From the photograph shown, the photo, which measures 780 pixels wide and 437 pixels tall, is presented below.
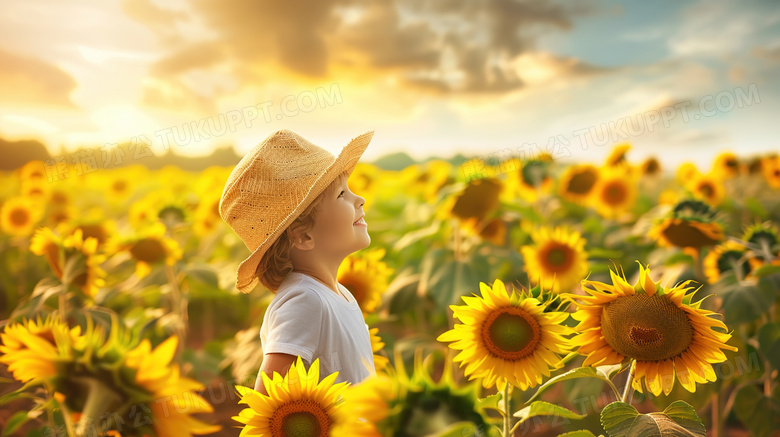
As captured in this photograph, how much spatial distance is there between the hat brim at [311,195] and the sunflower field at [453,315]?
31 cm

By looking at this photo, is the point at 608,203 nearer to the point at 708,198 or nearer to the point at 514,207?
the point at 708,198

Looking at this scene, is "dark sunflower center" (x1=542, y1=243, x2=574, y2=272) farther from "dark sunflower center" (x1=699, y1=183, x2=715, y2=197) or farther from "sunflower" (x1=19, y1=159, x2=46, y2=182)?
"sunflower" (x1=19, y1=159, x2=46, y2=182)

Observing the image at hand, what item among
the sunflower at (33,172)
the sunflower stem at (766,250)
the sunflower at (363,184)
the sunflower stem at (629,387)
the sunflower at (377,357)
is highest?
the sunflower at (33,172)

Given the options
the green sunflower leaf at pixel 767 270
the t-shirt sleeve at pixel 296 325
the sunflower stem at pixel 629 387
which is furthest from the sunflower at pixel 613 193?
the t-shirt sleeve at pixel 296 325

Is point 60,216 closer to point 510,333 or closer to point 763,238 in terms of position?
point 510,333

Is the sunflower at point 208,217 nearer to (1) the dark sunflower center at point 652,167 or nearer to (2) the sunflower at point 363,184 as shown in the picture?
(2) the sunflower at point 363,184

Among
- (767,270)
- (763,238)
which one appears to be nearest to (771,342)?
(767,270)

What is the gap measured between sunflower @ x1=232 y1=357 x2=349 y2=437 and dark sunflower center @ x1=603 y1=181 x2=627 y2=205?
317 centimetres

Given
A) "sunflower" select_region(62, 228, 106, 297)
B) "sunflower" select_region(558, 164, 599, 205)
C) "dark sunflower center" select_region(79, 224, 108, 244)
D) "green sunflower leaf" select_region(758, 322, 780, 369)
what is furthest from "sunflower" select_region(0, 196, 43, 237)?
"green sunflower leaf" select_region(758, 322, 780, 369)

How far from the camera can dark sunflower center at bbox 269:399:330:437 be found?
0.87 m

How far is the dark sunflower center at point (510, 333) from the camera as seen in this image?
39.6 inches

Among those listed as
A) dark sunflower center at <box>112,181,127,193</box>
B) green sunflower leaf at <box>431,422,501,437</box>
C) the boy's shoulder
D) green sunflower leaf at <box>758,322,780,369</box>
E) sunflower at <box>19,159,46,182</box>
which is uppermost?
sunflower at <box>19,159,46,182</box>

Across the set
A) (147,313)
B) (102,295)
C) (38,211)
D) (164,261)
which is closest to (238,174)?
(164,261)

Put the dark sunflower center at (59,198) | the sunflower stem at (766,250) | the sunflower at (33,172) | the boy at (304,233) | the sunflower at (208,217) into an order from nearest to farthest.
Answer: the boy at (304,233) < the sunflower stem at (766,250) < the sunflower at (208,217) < the dark sunflower center at (59,198) < the sunflower at (33,172)
